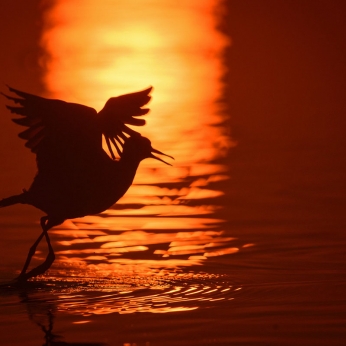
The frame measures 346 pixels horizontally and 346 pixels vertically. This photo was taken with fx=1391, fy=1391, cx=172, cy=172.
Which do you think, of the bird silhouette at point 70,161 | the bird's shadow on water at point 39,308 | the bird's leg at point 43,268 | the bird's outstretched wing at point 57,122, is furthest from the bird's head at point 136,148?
the bird's shadow on water at point 39,308

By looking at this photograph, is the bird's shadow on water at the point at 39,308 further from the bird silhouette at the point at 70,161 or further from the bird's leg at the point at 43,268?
the bird silhouette at the point at 70,161

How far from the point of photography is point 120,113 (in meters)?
12.7

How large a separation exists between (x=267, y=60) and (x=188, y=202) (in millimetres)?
11412

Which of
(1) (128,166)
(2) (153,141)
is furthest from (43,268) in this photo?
(2) (153,141)

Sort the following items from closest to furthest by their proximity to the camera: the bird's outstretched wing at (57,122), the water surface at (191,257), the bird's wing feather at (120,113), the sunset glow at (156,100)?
the water surface at (191,257) < the bird's outstretched wing at (57,122) < the bird's wing feather at (120,113) < the sunset glow at (156,100)

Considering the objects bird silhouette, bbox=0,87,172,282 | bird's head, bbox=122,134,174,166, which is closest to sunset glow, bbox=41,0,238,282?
bird silhouette, bbox=0,87,172,282

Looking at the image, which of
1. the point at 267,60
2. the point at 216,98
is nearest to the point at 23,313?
the point at 216,98

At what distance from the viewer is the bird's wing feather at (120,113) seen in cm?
1264

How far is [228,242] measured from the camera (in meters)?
13.2

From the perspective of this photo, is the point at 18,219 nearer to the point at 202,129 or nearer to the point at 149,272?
the point at 149,272

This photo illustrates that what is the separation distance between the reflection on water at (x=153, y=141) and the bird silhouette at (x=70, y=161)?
0.58m

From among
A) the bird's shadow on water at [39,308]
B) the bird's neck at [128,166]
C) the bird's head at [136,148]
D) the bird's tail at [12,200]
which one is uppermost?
the bird's head at [136,148]

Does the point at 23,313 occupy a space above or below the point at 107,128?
below

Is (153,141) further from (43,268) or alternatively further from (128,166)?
(43,268)
